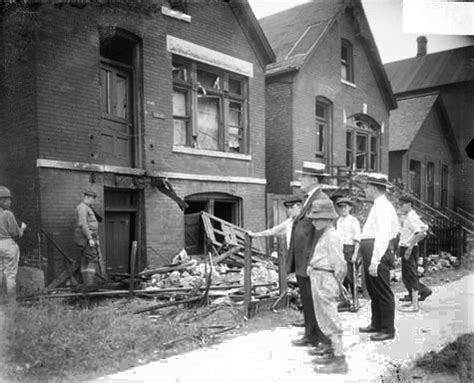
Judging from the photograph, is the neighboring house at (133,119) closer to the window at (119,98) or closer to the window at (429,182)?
the window at (119,98)

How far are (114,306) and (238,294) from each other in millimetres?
2052

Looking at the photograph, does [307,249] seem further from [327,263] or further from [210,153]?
[210,153]

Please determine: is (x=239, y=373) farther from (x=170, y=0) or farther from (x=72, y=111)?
(x=170, y=0)

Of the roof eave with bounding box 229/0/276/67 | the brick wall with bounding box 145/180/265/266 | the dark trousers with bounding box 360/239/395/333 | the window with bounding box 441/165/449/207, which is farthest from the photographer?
the window with bounding box 441/165/449/207

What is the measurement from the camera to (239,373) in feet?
14.7

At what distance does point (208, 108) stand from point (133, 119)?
2.45 metres

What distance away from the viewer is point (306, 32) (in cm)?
1536

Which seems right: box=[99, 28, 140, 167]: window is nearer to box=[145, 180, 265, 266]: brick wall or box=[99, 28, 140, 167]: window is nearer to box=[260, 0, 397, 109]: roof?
box=[145, 180, 265, 266]: brick wall

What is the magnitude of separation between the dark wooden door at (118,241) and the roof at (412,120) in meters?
14.9

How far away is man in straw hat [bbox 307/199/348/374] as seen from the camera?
456cm

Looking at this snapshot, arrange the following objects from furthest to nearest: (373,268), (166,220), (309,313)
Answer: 1. (166,220)
2. (373,268)
3. (309,313)

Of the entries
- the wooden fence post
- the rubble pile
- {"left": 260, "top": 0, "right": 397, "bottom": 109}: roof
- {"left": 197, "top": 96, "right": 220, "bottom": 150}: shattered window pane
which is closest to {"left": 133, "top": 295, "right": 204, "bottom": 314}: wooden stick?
the rubble pile

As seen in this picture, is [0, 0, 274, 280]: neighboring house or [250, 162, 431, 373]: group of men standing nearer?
[250, 162, 431, 373]: group of men standing

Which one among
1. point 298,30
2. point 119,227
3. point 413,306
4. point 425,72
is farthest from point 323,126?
point 425,72
